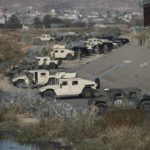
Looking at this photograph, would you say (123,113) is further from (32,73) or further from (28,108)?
(32,73)

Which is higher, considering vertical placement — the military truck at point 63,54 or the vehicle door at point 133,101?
the vehicle door at point 133,101

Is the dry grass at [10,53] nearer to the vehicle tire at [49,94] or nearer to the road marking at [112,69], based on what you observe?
the road marking at [112,69]

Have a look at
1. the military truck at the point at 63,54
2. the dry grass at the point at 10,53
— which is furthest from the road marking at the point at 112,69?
the military truck at the point at 63,54

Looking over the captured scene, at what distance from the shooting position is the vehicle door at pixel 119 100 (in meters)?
26.9

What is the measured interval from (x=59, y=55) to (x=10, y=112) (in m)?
34.2

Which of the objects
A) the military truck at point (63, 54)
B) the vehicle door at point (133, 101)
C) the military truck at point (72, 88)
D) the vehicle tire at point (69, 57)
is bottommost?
the vehicle tire at point (69, 57)

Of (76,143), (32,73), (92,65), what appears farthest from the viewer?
(92,65)

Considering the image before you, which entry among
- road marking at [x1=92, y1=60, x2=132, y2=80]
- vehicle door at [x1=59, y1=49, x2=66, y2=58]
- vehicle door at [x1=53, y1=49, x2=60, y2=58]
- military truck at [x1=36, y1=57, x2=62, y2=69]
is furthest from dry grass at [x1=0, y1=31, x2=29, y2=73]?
road marking at [x1=92, y1=60, x2=132, y2=80]

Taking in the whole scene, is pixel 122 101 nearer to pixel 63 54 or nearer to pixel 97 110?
pixel 97 110

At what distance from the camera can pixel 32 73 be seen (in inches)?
1607

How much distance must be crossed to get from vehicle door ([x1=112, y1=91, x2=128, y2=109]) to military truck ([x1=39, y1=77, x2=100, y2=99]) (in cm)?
661

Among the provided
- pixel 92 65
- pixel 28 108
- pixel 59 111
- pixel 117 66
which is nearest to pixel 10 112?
pixel 28 108

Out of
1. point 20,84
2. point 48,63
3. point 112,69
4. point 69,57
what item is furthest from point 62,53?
point 20,84

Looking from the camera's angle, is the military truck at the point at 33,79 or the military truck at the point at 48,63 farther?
the military truck at the point at 48,63
